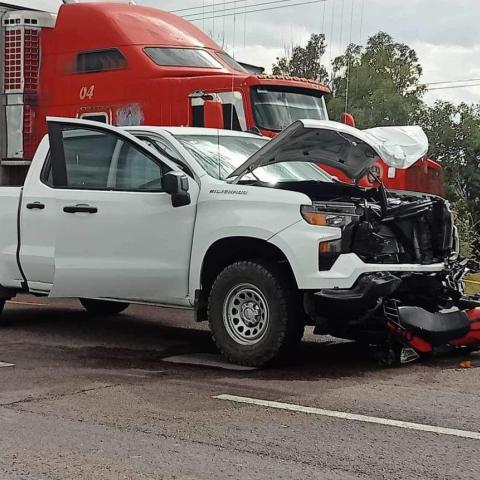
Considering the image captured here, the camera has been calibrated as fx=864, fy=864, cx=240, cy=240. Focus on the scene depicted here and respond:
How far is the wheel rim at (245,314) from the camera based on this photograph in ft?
22.8

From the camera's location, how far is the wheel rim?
695 cm

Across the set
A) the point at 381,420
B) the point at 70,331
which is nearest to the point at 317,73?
the point at 70,331

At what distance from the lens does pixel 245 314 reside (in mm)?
7035

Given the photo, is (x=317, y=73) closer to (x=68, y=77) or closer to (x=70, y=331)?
(x=68, y=77)

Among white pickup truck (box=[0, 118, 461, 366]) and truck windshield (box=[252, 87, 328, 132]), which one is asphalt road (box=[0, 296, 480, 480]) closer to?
white pickup truck (box=[0, 118, 461, 366])

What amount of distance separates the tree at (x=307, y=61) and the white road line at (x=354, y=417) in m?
48.4

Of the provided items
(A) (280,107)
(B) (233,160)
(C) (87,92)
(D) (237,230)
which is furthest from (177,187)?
(C) (87,92)

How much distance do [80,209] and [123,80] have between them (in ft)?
17.9

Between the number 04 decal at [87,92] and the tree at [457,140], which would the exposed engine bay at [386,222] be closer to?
the number 04 decal at [87,92]

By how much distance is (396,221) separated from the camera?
704 centimetres

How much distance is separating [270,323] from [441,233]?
5.63ft

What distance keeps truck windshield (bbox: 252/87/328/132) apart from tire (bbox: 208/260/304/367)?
5551 millimetres

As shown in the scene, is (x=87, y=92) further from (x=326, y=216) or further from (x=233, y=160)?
(x=326, y=216)

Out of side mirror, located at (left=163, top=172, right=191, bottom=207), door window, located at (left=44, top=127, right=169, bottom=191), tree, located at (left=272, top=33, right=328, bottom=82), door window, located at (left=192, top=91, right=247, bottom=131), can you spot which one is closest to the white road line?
side mirror, located at (left=163, top=172, right=191, bottom=207)
